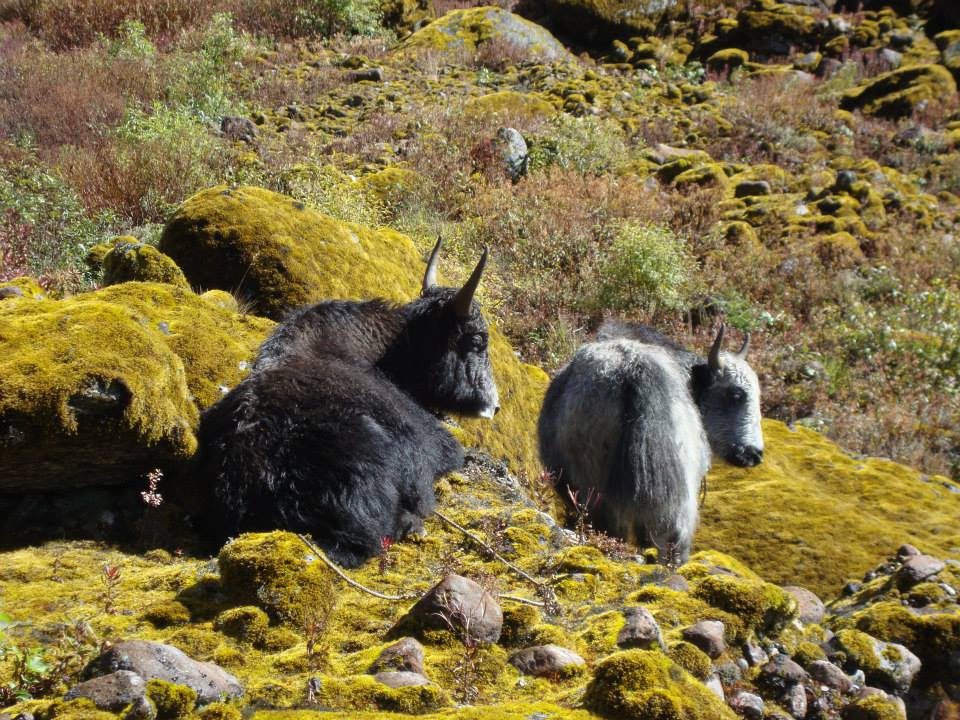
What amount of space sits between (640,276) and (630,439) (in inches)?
259

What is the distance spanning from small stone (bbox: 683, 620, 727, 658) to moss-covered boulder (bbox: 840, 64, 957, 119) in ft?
70.0

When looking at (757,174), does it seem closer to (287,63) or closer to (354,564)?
(287,63)

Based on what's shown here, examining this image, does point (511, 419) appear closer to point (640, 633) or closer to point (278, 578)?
point (278, 578)

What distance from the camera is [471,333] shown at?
19.4 feet

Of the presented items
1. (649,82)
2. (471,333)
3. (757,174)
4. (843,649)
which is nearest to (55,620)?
(843,649)

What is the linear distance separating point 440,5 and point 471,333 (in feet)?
75.4

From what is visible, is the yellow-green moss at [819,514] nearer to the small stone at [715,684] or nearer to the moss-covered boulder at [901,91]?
the small stone at [715,684]

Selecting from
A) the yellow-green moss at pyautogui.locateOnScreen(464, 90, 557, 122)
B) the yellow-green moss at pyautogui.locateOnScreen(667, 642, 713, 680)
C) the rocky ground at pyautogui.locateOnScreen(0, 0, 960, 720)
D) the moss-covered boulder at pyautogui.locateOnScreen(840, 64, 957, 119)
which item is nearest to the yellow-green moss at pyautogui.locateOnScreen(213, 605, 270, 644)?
the rocky ground at pyautogui.locateOnScreen(0, 0, 960, 720)

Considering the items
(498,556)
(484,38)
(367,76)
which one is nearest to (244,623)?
(498,556)

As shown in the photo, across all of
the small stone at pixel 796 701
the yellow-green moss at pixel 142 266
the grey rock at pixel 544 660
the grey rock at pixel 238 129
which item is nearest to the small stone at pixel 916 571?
the small stone at pixel 796 701

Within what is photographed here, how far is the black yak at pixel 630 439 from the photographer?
5734 millimetres

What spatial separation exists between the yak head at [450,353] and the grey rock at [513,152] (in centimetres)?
983

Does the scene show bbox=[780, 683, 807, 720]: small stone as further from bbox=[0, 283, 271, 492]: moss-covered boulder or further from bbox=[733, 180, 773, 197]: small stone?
bbox=[733, 180, 773, 197]: small stone

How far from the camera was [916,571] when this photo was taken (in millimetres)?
4008
